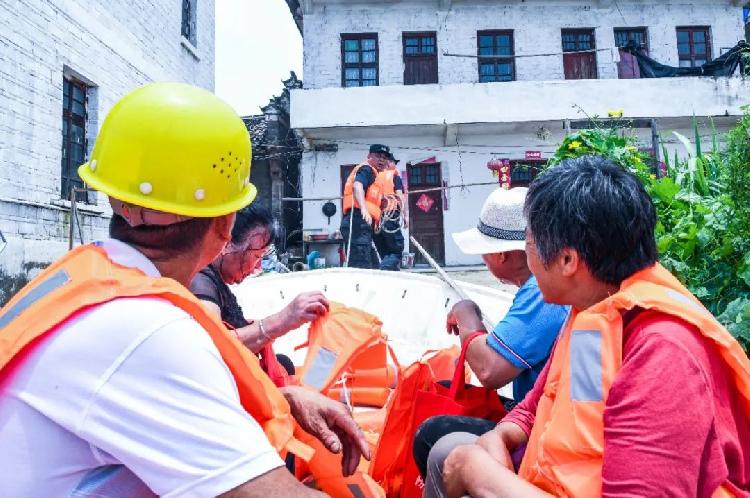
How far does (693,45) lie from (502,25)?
209 inches

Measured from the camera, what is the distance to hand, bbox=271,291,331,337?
2.43 metres

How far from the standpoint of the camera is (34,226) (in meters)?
7.38

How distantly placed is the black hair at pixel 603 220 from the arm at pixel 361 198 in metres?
4.76

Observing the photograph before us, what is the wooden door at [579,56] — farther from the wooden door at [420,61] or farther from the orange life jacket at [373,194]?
the orange life jacket at [373,194]

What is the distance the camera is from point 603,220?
1.20 meters

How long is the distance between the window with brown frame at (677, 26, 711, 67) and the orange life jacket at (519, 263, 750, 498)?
55.3 ft

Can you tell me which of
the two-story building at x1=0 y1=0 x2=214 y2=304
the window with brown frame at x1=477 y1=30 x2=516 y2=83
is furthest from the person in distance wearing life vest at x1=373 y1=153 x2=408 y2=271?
the window with brown frame at x1=477 y1=30 x2=516 y2=83

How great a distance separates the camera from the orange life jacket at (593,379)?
1.02 metres

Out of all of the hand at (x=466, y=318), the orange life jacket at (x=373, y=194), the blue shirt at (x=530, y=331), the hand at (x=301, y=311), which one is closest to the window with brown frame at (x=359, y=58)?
the orange life jacket at (x=373, y=194)

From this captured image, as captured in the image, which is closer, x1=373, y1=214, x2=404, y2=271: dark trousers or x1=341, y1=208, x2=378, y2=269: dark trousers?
x1=341, y1=208, x2=378, y2=269: dark trousers

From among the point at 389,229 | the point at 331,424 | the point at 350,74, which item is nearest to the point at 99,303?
the point at 331,424

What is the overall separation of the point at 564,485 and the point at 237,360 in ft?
2.12

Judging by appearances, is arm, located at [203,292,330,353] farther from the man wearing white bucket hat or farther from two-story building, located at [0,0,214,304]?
two-story building, located at [0,0,214,304]

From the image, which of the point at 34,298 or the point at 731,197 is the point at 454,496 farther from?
the point at 731,197
